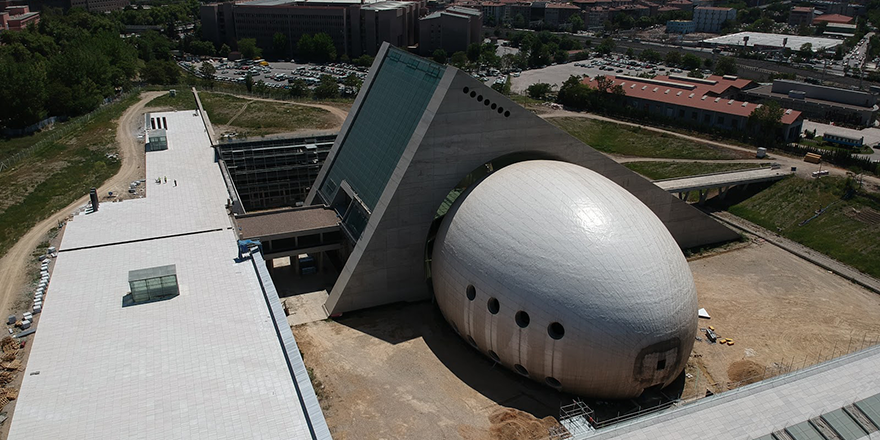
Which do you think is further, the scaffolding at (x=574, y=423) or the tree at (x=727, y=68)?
the tree at (x=727, y=68)

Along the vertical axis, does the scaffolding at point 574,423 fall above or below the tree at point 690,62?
below

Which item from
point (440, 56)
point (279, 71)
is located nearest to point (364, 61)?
point (440, 56)

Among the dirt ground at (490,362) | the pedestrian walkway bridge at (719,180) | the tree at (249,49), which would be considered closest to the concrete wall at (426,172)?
the dirt ground at (490,362)

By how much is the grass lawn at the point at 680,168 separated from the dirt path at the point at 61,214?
6876 cm

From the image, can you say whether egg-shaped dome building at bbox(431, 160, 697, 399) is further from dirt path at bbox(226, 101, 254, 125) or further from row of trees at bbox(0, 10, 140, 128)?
row of trees at bbox(0, 10, 140, 128)

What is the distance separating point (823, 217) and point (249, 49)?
17165 cm

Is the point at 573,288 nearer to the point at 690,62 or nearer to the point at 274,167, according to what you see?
the point at 274,167

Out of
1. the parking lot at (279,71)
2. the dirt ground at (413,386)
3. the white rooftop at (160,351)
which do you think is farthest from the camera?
the parking lot at (279,71)

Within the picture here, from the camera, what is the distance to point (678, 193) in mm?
75250

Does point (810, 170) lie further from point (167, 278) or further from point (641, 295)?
point (167, 278)

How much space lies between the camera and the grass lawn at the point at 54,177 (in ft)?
199

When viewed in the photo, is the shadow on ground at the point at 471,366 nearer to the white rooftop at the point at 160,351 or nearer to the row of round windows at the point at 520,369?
the row of round windows at the point at 520,369

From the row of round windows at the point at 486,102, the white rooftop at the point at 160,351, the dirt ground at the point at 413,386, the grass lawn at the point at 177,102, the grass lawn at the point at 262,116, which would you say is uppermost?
the row of round windows at the point at 486,102

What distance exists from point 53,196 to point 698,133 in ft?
318
